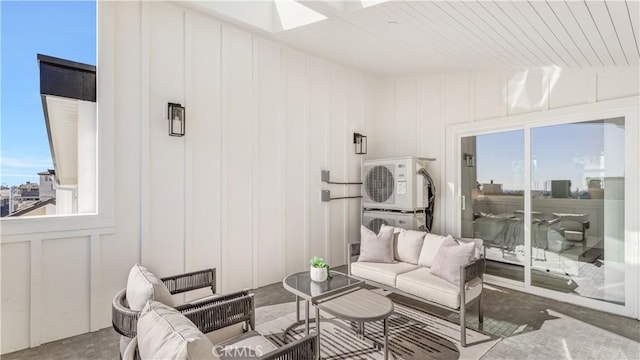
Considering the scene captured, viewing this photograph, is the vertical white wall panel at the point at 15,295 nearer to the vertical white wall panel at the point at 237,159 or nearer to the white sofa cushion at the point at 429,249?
the vertical white wall panel at the point at 237,159

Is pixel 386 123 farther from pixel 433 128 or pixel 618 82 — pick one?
pixel 618 82

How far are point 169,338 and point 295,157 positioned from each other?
138 inches

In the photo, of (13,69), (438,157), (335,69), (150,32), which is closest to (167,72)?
(150,32)

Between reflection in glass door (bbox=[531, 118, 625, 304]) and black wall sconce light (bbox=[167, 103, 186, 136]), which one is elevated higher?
black wall sconce light (bbox=[167, 103, 186, 136])

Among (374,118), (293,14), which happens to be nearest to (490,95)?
(374,118)

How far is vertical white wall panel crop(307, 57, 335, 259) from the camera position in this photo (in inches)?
191

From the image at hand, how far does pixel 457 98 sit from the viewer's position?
15.5 ft

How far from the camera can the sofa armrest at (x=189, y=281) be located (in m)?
2.79

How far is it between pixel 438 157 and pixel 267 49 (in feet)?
10.0

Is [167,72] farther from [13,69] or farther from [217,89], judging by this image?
[13,69]

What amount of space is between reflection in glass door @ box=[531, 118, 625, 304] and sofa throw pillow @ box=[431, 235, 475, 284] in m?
1.55

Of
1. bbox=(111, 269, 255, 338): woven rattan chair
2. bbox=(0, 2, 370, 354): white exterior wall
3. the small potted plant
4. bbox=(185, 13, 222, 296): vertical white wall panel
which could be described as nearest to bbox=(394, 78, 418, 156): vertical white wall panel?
bbox=(0, 2, 370, 354): white exterior wall

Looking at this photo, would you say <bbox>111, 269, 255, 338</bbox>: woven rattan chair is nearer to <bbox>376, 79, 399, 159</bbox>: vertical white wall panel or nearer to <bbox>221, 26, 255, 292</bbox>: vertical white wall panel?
<bbox>221, 26, 255, 292</bbox>: vertical white wall panel

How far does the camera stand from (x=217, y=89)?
3848mm
